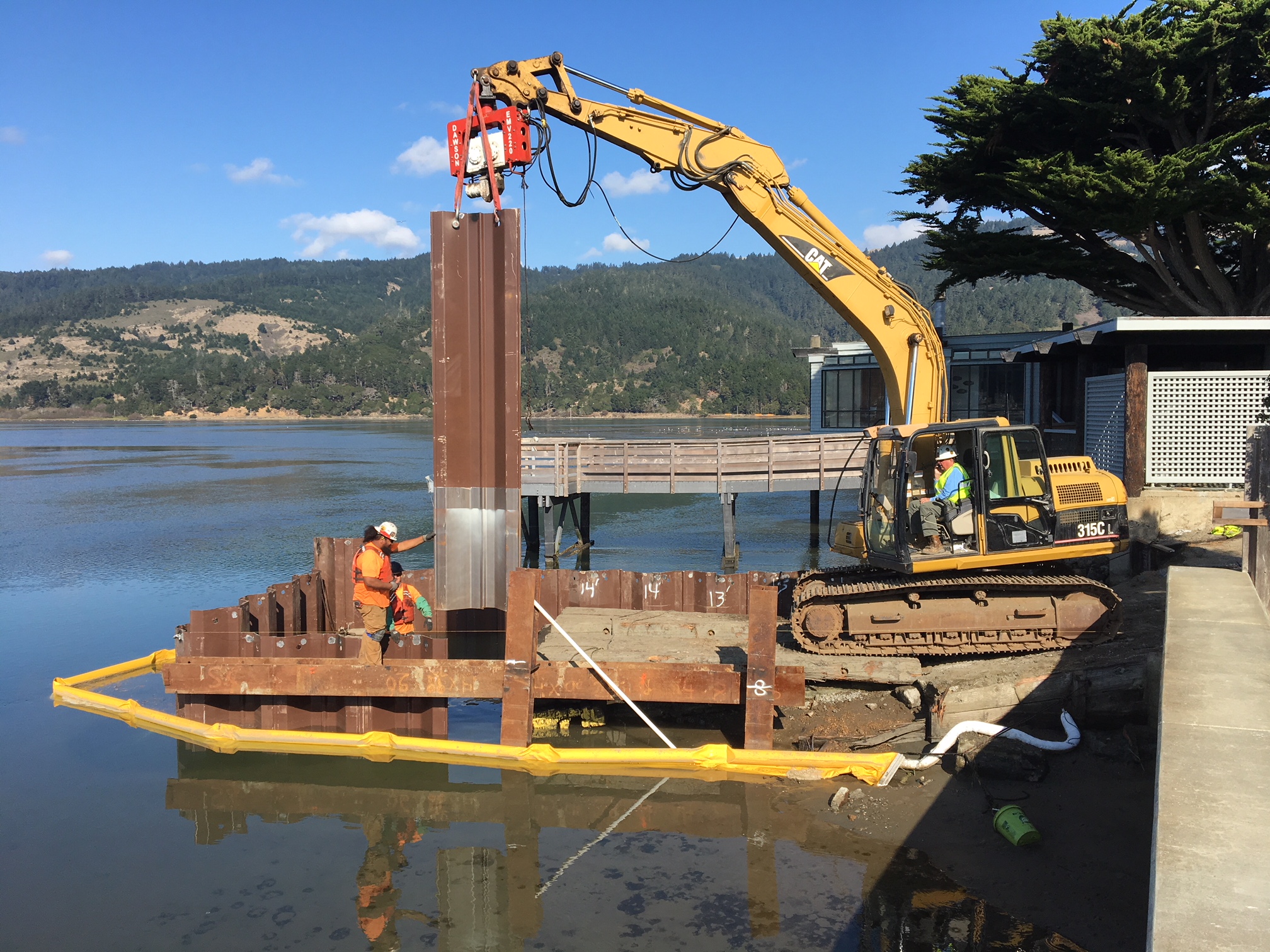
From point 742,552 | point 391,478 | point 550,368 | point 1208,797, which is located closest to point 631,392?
point 550,368

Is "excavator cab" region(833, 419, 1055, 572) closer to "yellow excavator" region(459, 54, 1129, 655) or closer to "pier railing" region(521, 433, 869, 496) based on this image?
"yellow excavator" region(459, 54, 1129, 655)

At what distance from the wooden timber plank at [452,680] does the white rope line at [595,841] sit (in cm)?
41

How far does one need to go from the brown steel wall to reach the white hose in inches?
194

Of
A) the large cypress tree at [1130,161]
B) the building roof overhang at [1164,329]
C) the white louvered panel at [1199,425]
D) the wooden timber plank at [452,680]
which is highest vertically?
the large cypress tree at [1130,161]

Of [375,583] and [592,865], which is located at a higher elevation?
[375,583]

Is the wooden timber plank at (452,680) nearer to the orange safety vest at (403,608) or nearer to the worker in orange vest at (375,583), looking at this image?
the worker in orange vest at (375,583)

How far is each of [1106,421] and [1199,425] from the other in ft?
5.19

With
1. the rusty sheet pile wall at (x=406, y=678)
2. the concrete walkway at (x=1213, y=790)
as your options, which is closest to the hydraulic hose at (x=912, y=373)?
the rusty sheet pile wall at (x=406, y=678)

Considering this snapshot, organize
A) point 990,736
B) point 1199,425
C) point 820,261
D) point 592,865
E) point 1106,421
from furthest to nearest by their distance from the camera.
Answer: point 1106,421
point 1199,425
point 820,261
point 990,736
point 592,865

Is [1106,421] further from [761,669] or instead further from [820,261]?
[761,669]

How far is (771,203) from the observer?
1317 centimetres

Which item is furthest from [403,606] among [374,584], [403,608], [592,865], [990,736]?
[990,736]

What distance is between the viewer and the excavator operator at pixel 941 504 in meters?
10.2

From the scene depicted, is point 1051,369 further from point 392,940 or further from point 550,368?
point 550,368
